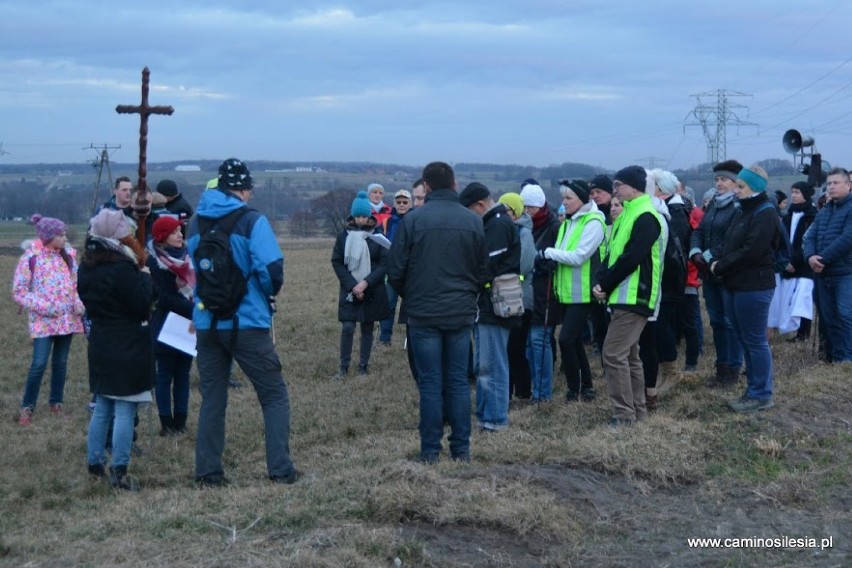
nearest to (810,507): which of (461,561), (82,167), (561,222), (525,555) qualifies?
(525,555)

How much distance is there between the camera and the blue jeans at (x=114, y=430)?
7.54 m

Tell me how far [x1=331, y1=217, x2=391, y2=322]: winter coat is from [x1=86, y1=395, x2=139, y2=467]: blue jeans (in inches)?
171

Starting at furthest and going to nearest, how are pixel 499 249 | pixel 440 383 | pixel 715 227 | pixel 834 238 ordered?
pixel 834 238, pixel 715 227, pixel 499 249, pixel 440 383

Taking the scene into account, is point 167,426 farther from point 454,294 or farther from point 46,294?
→ point 454,294

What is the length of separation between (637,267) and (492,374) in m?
1.51

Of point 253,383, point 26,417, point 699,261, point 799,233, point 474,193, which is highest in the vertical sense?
point 474,193

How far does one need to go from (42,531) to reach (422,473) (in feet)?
7.40

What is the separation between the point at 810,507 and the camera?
6.57 metres

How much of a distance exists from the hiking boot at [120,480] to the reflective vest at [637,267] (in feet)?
12.6

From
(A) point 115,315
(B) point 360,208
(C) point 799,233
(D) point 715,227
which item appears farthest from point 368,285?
(C) point 799,233

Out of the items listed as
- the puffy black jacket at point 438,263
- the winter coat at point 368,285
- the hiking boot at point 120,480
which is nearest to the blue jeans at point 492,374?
the puffy black jacket at point 438,263

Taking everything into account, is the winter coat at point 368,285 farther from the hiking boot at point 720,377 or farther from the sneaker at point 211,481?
the sneaker at point 211,481

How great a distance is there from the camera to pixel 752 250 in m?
8.73

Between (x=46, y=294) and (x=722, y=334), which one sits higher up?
(x=46, y=294)
